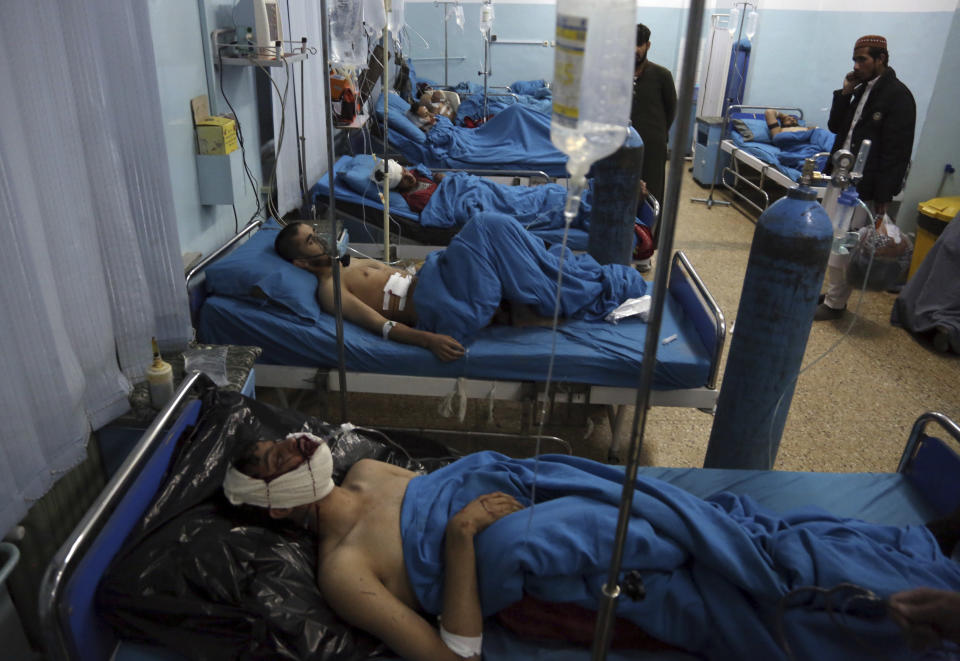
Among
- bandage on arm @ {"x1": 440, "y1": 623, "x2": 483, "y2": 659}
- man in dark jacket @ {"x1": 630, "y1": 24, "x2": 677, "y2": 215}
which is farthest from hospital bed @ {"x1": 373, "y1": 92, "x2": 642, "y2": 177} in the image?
bandage on arm @ {"x1": 440, "y1": 623, "x2": 483, "y2": 659}

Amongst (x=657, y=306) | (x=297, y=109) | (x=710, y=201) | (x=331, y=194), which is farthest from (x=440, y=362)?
(x=710, y=201)

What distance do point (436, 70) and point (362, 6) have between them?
18.4 ft

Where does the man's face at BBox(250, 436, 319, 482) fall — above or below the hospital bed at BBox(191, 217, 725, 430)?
above

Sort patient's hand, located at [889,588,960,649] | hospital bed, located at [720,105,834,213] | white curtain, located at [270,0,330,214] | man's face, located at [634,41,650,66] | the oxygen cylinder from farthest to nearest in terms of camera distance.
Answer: hospital bed, located at [720,105,834,213]
man's face, located at [634,41,650,66]
white curtain, located at [270,0,330,214]
the oxygen cylinder
patient's hand, located at [889,588,960,649]

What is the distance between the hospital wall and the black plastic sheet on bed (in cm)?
647

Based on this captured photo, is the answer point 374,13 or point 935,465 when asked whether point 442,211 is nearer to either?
point 374,13

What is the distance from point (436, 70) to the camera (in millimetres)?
8625

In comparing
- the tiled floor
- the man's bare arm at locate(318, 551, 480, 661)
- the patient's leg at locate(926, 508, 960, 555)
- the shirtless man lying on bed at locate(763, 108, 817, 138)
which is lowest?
the tiled floor

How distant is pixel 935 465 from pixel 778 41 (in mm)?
7302

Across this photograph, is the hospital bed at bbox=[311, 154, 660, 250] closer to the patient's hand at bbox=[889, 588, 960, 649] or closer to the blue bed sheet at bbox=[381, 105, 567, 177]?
the blue bed sheet at bbox=[381, 105, 567, 177]

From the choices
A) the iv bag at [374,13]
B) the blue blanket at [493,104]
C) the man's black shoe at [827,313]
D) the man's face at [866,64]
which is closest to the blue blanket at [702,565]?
the iv bag at [374,13]

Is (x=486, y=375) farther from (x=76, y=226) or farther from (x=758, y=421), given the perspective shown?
(x=76, y=226)

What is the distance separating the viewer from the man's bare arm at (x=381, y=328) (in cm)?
278

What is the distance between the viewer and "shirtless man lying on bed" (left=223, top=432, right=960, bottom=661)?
1.57 meters
